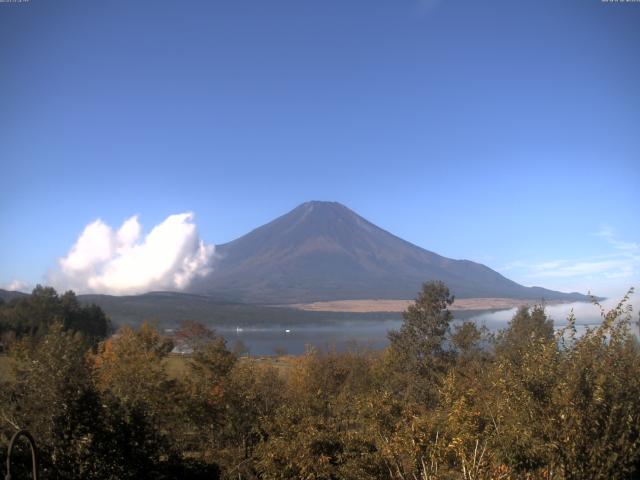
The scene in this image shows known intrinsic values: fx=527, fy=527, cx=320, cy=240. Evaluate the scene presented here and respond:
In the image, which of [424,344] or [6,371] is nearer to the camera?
[6,371]

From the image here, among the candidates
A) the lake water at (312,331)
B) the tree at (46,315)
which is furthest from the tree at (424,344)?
the lake water at (312,331)

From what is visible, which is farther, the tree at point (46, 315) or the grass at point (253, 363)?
the tree at point (46, 315)

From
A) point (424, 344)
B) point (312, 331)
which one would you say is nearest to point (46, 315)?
point (424, 344)

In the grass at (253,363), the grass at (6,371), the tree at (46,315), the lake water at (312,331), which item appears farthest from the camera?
the lake water at (312,331)

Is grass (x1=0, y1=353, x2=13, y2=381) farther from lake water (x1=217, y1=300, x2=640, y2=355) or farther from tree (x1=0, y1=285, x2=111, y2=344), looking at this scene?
lake water (x1=217, y1=300, x2=640, y2=355)

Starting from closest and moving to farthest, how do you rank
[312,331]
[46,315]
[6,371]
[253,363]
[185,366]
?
1. [253,363]
2. [6,371]
3. [185,366]
4. [46,315]
5. [312,331]

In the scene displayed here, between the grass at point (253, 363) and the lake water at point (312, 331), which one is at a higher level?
the grass at point (253, 363)

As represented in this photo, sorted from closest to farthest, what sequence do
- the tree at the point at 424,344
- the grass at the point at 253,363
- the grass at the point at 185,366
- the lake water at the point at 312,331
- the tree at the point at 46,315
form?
the grass at the point at 185,366, the grass at the point at 253,363, the tree at the point at 424,344, the tree at the point at 46,315, the lake water at the point at 312,331

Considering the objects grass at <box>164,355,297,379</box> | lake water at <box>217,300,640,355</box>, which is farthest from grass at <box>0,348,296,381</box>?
lake water at <box>217,300,640,355</box>

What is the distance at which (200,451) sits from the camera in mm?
19594

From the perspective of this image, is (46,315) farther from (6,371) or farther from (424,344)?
(424,344)

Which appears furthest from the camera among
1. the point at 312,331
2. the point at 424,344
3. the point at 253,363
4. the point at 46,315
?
the point at 312,331

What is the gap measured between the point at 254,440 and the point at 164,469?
215 inches

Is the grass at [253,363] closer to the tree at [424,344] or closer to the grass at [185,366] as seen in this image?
the grass at [185,366]
